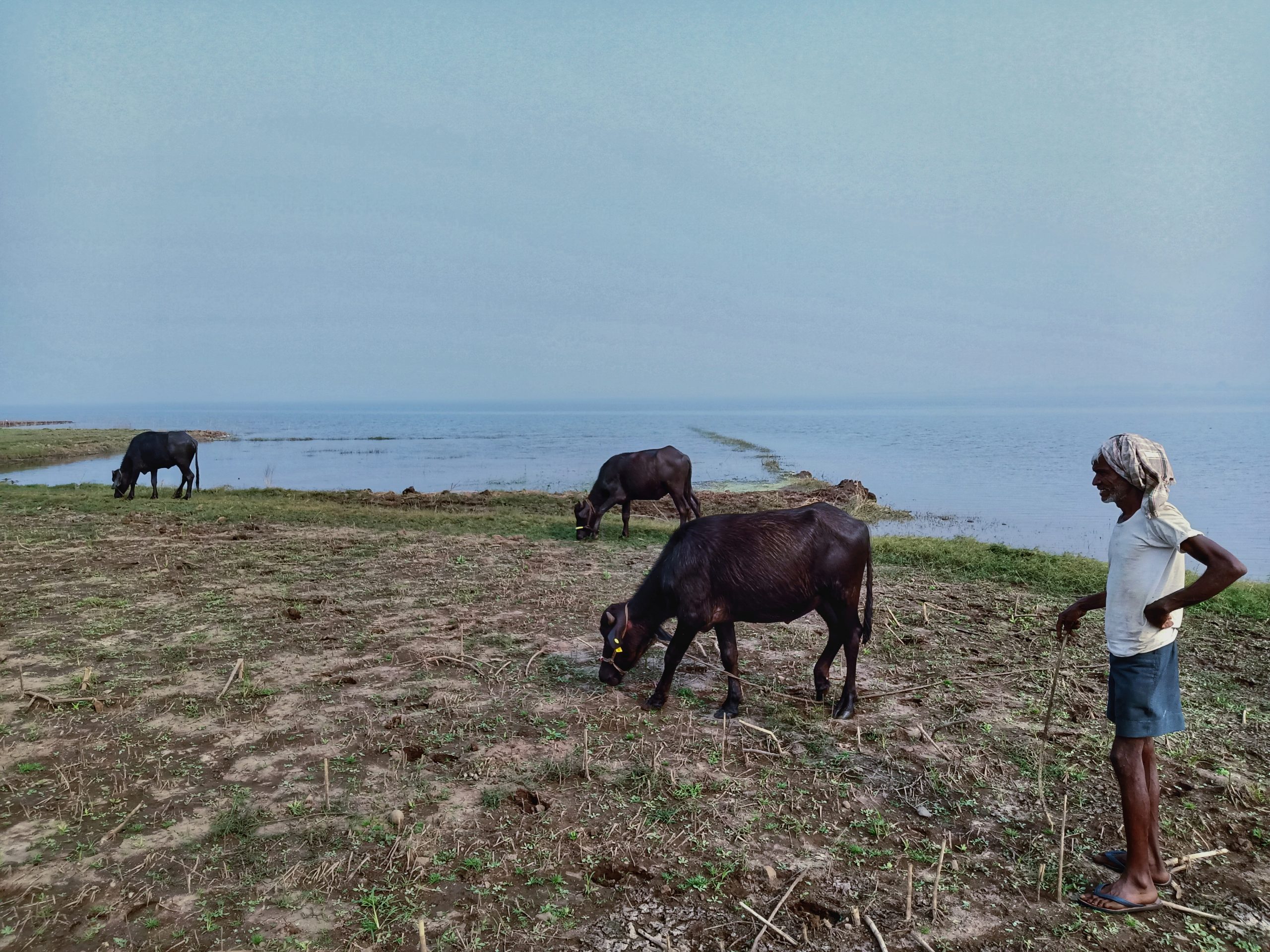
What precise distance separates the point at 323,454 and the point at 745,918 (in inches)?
1971

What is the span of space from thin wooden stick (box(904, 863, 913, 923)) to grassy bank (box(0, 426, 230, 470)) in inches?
1634

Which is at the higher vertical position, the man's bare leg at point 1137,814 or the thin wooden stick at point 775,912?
the man's bare leg at point 1137,814

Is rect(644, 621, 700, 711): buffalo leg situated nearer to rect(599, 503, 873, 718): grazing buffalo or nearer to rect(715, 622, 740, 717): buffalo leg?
rect(599, 503, 873, 718): grazing buffalo

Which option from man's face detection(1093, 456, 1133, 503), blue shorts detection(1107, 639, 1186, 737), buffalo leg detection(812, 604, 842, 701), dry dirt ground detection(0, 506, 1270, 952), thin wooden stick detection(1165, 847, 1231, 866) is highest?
man's face detection(1093, 456, 1133, 503)

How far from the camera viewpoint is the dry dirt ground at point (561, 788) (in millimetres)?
3650

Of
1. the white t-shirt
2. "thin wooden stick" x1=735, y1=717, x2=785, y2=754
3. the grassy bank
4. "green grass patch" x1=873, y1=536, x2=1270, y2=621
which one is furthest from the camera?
the grassy bank

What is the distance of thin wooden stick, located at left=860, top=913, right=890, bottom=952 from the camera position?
341 centimetres

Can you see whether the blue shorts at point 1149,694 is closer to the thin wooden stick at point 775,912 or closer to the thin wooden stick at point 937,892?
the thin wooden stick at point 937,892

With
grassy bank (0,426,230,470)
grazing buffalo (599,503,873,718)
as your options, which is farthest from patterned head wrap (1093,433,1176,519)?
grassy bank (0,426,230,470)

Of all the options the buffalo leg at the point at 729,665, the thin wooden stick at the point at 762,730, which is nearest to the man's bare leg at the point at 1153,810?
the thin wooden stick at the point at 762,730

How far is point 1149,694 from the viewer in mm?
3648

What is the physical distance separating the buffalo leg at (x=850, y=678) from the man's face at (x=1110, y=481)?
2.71 m

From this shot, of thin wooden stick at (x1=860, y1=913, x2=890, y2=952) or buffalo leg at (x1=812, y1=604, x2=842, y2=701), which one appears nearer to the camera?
thin wooden stick at (x1=860, y1=913, x2=890, y2=952)

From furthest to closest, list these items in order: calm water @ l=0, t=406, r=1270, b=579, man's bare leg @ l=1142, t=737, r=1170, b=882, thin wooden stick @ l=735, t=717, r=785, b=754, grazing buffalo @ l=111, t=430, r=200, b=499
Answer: calm water @ l=0, t=406, r=1270, b=579 → grazing buffalo @ l=111, t=430, r=200, b=499 → thin wooden stick @ l=735, t=717, r=785, b=754 → man's bare leg @ l=1142, t=737, r=1170, b=882
